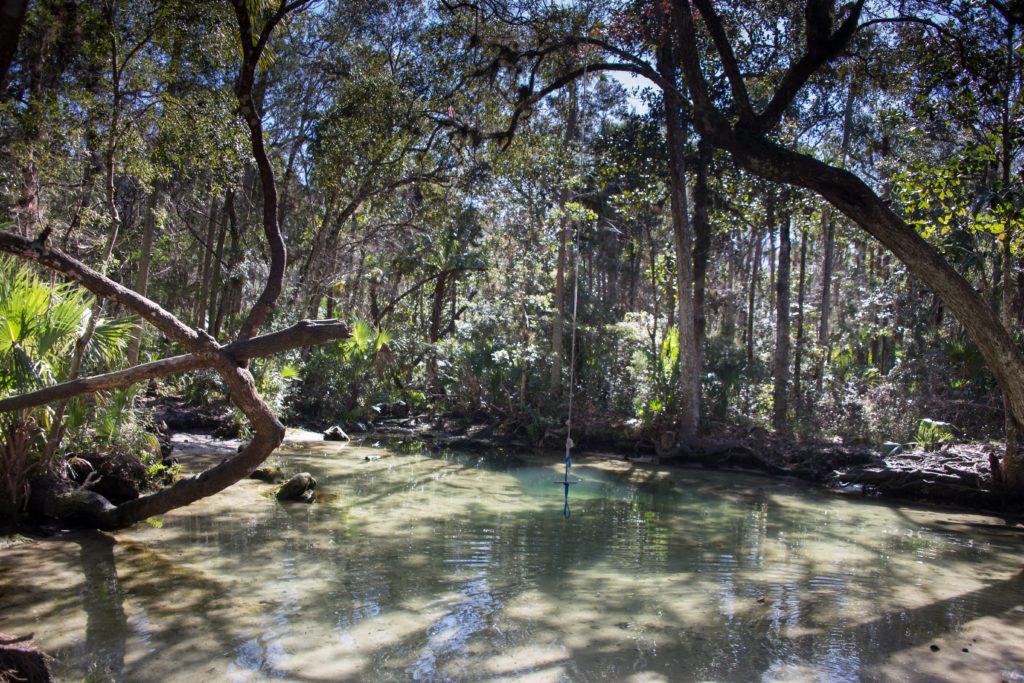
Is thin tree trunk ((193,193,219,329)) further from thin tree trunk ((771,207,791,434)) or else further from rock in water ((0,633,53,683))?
rock in water ((0,633,53,683))

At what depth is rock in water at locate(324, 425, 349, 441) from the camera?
1538 centimetres

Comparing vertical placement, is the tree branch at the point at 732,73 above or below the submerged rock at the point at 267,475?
above

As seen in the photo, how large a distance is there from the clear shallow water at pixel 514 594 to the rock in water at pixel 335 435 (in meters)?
6.07

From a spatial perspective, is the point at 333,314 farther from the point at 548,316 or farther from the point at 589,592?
the point at 589,592

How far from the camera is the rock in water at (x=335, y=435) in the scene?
50.4ft

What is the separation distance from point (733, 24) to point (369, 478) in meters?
9.41

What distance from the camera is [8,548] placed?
613cm

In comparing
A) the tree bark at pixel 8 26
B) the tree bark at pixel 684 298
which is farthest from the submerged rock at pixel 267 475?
the tree bark at pixel 684 298

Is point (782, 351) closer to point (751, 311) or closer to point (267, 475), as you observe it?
point (751, 311)

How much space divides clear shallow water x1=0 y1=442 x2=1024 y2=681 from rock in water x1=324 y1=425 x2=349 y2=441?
19.9 feet

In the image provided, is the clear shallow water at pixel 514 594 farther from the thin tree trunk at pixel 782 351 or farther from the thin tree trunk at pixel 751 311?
the thin tree trunk at pixel 751 311

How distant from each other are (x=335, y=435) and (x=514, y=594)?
1057cm

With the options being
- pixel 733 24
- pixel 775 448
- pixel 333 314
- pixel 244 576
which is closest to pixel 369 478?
pixel 244 576

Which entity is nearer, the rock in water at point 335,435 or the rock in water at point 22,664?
the rock in water at point 22,664
